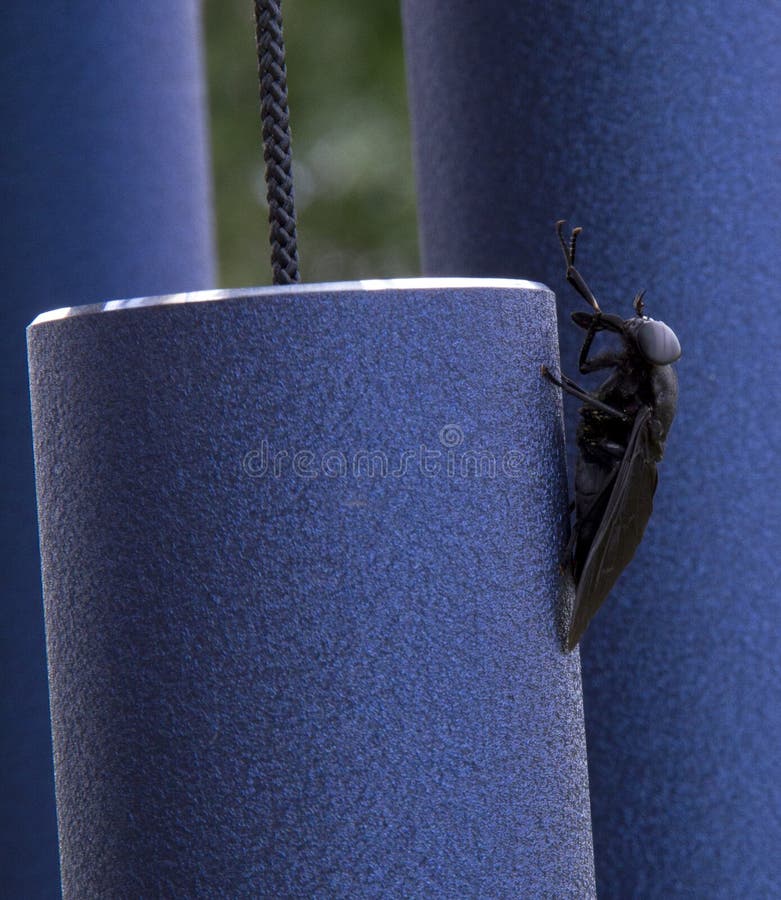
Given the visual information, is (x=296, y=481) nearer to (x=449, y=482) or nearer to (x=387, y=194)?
(x=449, y=482)

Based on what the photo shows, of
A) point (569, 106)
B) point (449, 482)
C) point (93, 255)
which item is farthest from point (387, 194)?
point (449, 482)

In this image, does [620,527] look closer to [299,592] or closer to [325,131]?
[299,592]

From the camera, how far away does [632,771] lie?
239 centimetres

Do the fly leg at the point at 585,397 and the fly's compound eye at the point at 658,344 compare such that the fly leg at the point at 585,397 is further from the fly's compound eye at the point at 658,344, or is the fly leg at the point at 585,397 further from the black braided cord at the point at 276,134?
the black braided cord at the point at 276,134

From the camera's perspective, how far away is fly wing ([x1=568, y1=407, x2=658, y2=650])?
153 centimetres

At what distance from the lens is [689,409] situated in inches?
92.1

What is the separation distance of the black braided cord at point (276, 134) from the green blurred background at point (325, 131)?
35.7 ft

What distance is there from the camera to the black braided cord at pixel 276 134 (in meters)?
1.48

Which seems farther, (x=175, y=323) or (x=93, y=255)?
(x=93, y=255)

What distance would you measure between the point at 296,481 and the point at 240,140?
1205 cm

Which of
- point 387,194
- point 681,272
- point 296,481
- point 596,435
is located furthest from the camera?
point 387,194


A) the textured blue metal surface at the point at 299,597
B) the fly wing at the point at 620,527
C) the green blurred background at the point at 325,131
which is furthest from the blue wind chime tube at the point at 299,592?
the green blurred background at the point at 325,131

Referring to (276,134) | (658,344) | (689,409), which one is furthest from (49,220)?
(658,344)

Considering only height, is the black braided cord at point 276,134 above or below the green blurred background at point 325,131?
below
